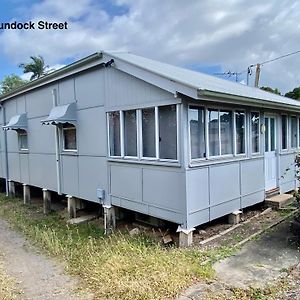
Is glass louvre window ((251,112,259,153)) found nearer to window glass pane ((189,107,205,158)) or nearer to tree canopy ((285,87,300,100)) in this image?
window glass pane ((189,107,205,158))

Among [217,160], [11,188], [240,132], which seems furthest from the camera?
[11,188]

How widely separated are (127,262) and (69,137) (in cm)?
552

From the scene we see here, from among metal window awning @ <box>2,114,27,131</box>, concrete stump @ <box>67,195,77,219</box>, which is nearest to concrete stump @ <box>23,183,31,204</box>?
metal window awning @ <box>2,114,27,131</box>

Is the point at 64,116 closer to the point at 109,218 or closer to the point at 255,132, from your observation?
the point at 109,218

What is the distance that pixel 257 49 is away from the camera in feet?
81.1

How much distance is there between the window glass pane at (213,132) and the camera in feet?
20.9

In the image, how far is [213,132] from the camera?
6.48m

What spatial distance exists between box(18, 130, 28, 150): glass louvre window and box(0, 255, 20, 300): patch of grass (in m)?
7.49

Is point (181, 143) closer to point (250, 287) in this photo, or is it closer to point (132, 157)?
point (132, 157)

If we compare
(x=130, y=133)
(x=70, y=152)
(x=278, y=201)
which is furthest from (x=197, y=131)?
(x=70, y=152)

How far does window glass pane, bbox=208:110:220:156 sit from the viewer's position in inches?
251

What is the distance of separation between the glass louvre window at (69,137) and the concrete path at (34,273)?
3.03 m

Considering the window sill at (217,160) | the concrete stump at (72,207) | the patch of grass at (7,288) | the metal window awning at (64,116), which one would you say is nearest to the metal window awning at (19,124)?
the metal window awning at (64,116)

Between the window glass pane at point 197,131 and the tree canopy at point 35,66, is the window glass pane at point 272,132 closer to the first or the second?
the window glass pane at point 197,131
